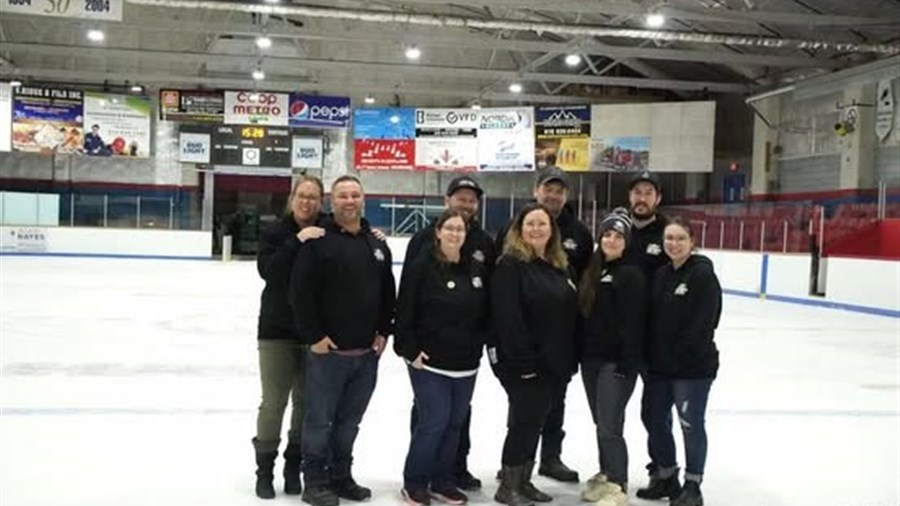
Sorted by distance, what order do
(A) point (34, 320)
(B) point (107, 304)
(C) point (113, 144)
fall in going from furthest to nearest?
(C) point (113, 144)
(B) point (107, 304)
(A) point (34, 320)

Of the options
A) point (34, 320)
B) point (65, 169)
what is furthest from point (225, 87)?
point (34, 320)

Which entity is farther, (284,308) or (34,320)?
(34,320)

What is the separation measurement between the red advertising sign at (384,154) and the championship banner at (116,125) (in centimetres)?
603

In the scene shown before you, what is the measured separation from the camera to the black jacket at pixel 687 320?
3.59 metres

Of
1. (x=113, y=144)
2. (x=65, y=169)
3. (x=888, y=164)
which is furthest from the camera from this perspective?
(x=65, y=169)

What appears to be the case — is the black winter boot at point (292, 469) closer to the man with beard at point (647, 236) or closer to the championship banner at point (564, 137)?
the man with beard at point (647, 236)

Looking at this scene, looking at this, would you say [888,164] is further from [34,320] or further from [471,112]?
[34,320]

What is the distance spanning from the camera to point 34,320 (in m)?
9.33

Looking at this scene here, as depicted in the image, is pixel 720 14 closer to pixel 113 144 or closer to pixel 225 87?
pixel 225 87

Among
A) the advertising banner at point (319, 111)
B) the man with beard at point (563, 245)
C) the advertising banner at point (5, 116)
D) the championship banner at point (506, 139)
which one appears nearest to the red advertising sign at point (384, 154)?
the advertising banner at point (319, 111)

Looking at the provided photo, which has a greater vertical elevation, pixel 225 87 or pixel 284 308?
pixel 225 87

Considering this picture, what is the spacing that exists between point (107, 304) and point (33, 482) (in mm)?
8140

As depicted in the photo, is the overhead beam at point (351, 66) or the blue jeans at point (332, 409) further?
the overhead beam at point (351, 66)

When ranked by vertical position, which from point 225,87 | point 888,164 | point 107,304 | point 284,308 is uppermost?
point 225,87
